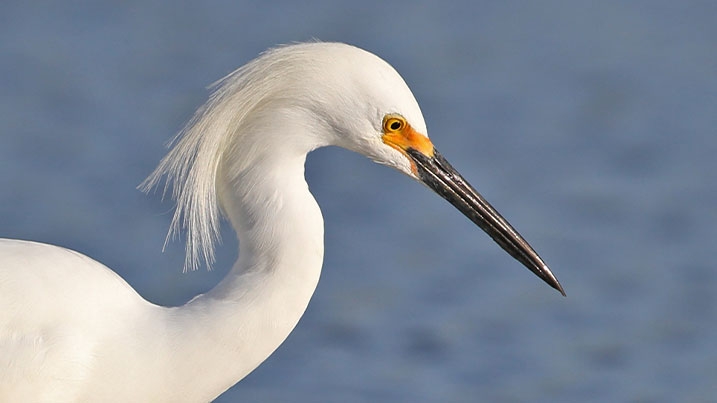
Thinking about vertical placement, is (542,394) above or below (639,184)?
below

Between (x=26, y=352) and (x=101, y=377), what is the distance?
0.82ft

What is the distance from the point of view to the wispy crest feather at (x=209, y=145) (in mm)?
4598

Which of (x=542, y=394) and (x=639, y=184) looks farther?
(x=639, y=184)

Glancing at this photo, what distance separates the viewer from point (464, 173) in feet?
27.8

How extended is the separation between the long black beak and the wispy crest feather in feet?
1.81

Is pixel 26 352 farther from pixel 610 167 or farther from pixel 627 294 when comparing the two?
pixel 610 167

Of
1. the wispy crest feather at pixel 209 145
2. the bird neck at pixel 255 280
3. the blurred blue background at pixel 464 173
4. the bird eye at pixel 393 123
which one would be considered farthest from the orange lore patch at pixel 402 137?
the blurred blue background at pixel 464 173

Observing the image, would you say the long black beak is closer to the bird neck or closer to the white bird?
the white bird

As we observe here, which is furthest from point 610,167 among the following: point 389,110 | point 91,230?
point 389,110

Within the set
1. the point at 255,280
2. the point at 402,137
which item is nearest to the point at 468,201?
the point at 402,137

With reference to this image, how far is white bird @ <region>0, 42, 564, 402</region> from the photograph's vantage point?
4.55 m

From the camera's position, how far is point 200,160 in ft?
15.1

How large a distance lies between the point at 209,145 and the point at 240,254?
37cm

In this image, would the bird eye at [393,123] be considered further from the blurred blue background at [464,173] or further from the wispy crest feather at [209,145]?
the blurred blue background at [464,173]
